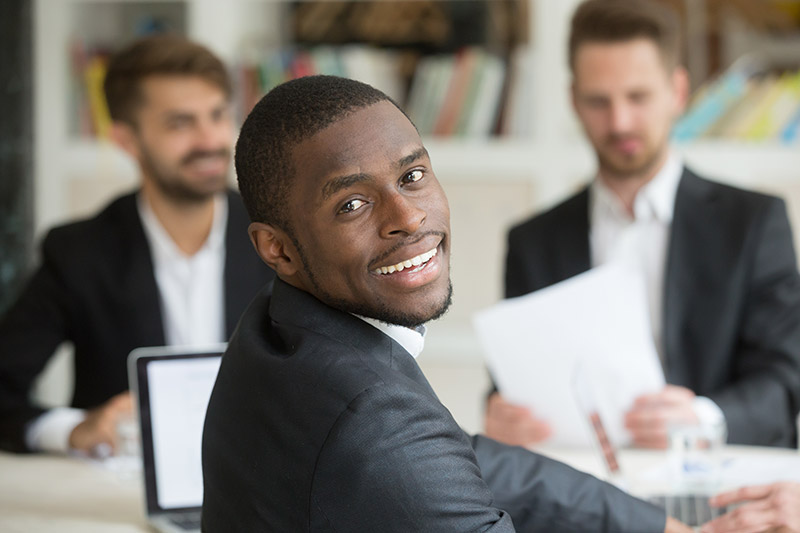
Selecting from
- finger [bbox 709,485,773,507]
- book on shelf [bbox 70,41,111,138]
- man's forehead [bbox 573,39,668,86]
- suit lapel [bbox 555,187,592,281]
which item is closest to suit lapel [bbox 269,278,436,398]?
finger [bbox 709,485,773,507]

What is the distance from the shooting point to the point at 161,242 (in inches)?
94.7

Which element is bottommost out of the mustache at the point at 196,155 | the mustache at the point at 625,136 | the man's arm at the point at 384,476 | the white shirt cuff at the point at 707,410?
the white shirt cuff at the point at 707,410

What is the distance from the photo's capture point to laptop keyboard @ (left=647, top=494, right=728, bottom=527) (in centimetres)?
139

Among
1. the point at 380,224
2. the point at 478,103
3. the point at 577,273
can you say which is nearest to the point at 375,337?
the point at 380,224

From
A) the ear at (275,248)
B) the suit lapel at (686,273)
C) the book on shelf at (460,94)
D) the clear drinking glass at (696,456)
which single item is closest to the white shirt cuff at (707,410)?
the clear drinking glass at (696,456)

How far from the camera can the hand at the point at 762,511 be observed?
1.22m

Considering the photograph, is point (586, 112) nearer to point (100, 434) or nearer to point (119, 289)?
point (119, 289)

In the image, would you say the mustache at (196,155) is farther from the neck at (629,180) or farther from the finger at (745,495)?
the finger at (745,495)

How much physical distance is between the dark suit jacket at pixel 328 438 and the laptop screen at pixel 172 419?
20.9 inches

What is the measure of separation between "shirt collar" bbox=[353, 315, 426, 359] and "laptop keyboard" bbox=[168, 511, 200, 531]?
0.63 m

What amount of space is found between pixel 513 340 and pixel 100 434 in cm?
78

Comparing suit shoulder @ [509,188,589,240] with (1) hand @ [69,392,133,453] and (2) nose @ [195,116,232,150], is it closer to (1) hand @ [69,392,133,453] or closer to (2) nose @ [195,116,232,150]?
(2) nose @ [195,116,232,150]

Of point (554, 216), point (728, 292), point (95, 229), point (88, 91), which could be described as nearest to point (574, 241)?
point (554, 216)

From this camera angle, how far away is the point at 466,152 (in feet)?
11.4
